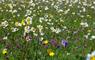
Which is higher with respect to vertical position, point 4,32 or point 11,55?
point 11,55

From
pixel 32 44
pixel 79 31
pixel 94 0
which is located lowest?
pixel 94 0

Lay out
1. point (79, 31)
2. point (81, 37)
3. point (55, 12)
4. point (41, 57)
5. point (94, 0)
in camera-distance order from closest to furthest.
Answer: point (41, 57)
point (81, 37)
point (79, 31)
point (55, 12)
point (94, 0)

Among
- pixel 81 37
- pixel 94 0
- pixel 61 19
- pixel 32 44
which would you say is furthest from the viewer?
pixel 94 0

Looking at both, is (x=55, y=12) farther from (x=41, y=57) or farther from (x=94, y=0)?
(x=41, y=57)

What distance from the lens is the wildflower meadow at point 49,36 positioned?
647cm

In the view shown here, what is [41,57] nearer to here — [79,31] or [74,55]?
[74,55]

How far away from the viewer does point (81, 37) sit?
8.19 metres

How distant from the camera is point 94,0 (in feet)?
52.9

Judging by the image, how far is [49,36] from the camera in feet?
26.9

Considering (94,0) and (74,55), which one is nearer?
(74,55)

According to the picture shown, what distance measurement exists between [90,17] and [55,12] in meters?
1.64

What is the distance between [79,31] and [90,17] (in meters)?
2.68

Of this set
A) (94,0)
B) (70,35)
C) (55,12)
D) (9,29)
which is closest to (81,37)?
(70,35)

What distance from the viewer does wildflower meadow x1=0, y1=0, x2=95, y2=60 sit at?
6.47 metres
